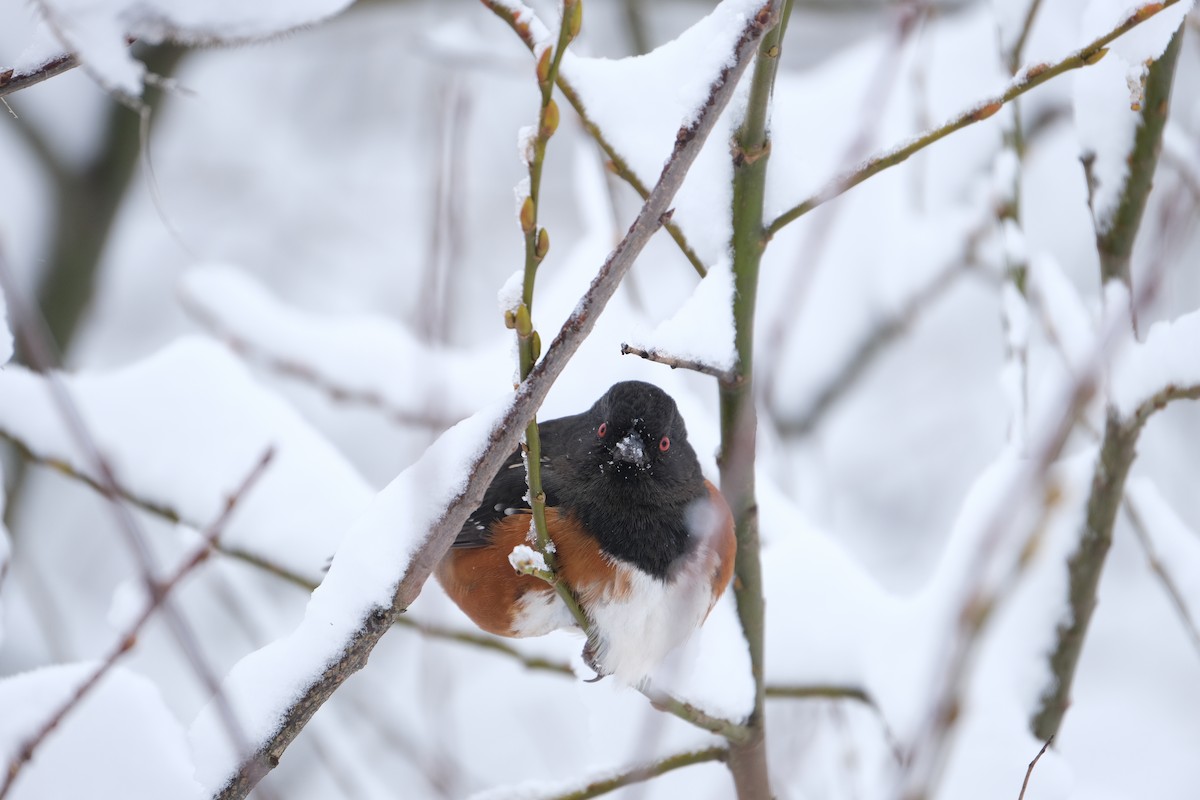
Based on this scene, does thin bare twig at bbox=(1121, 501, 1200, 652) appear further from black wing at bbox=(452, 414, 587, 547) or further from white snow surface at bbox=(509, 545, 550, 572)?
white snow surface at bbox=(509, 545, 550, 572)

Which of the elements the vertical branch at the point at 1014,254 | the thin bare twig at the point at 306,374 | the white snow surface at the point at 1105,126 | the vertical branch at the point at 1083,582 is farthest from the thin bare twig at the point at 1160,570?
the thin bare twig at the point at 306,374

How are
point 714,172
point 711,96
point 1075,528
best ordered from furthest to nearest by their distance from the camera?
point 1075,528 → point 714,172 → point 711,96

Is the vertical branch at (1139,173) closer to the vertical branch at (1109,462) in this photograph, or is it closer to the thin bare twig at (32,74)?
the vertical branch at (1109,462)

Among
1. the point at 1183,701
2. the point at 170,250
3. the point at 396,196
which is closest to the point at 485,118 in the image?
the point at 396,196

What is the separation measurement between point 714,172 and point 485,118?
7.31 m

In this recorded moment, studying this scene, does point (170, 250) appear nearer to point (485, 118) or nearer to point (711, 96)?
point (485, 118)

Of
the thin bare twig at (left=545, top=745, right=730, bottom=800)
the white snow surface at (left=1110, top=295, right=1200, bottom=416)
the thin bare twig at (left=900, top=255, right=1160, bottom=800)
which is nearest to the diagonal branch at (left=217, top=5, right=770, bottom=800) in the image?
the thin bare twig at (left=900, top=255, right=1160, bottom=800)

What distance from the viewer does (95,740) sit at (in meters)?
1.63

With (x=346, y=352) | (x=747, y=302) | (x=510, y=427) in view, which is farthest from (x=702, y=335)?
(x=346, y=352)

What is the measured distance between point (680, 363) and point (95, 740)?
1.16 metres

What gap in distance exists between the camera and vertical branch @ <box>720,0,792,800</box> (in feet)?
4.30

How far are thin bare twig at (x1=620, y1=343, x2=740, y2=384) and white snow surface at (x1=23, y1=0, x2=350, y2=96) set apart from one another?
56cm

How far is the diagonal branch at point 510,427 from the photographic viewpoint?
1.08 meters

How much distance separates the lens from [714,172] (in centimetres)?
147
